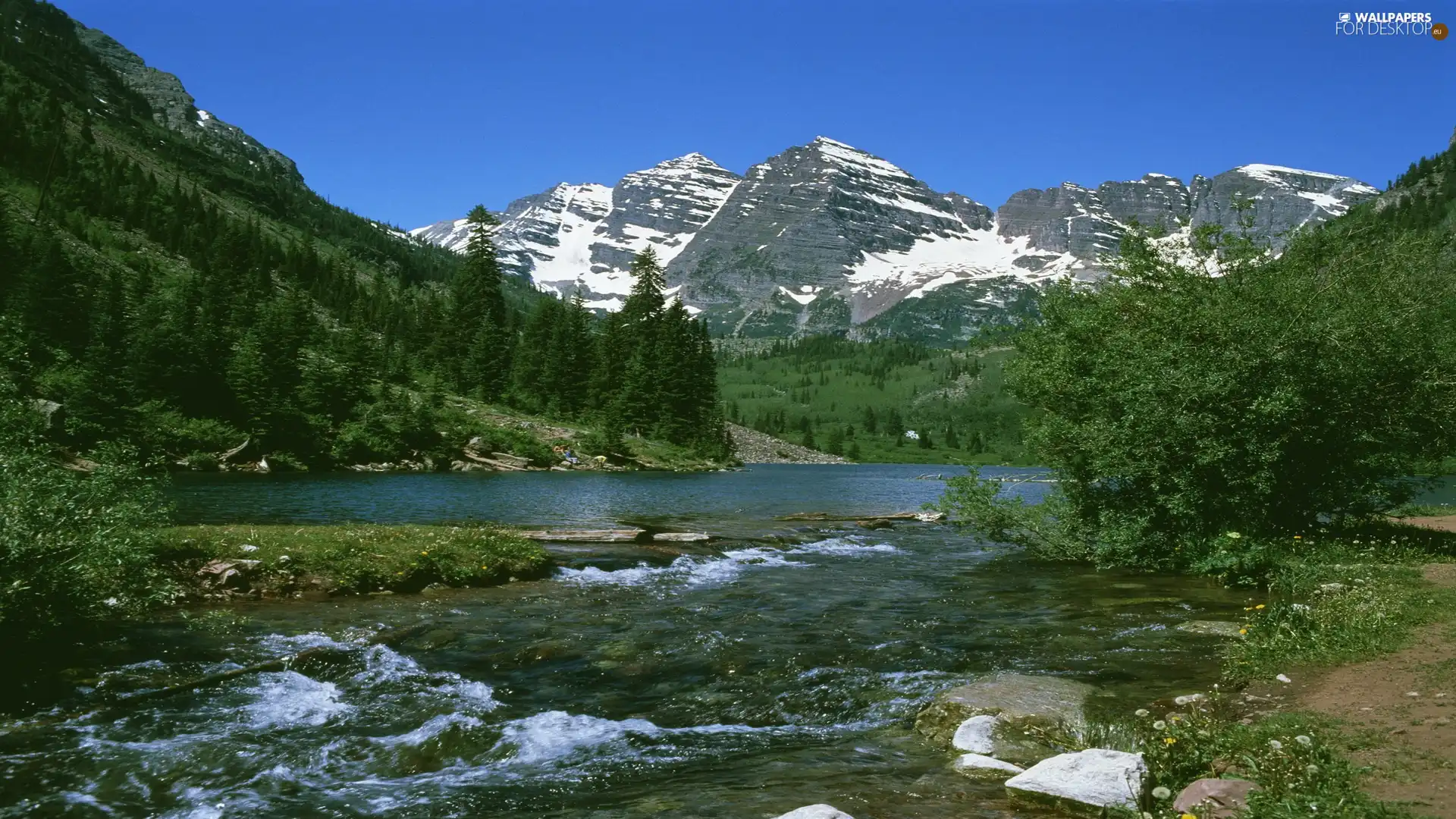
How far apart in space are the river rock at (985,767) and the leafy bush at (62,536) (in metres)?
12.4

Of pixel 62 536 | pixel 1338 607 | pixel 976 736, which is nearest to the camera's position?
pixel 976 736

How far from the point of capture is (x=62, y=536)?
11.5 metres

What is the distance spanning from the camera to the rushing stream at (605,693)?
8836 millimetres

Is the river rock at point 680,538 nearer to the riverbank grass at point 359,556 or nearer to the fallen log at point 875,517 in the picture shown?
the riverbank grass at point 359,556

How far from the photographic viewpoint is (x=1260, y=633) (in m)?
14.3

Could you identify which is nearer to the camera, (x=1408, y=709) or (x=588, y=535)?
(x=1408, y=709)

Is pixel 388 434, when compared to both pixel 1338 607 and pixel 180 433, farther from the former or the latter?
pixel 1338 607

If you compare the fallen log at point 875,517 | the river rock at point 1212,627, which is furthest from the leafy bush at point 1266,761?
the fallen log at point 875,517

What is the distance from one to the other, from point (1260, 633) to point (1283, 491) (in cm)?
1193

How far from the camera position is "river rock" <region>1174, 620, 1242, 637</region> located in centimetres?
1617

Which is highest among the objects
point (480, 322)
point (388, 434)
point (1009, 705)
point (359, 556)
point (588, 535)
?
point (480, 322)

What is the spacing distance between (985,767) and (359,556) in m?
16.5

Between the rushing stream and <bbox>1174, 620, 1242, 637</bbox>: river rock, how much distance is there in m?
0.53

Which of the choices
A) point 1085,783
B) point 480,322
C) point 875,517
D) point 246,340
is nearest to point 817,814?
point 1085,783
